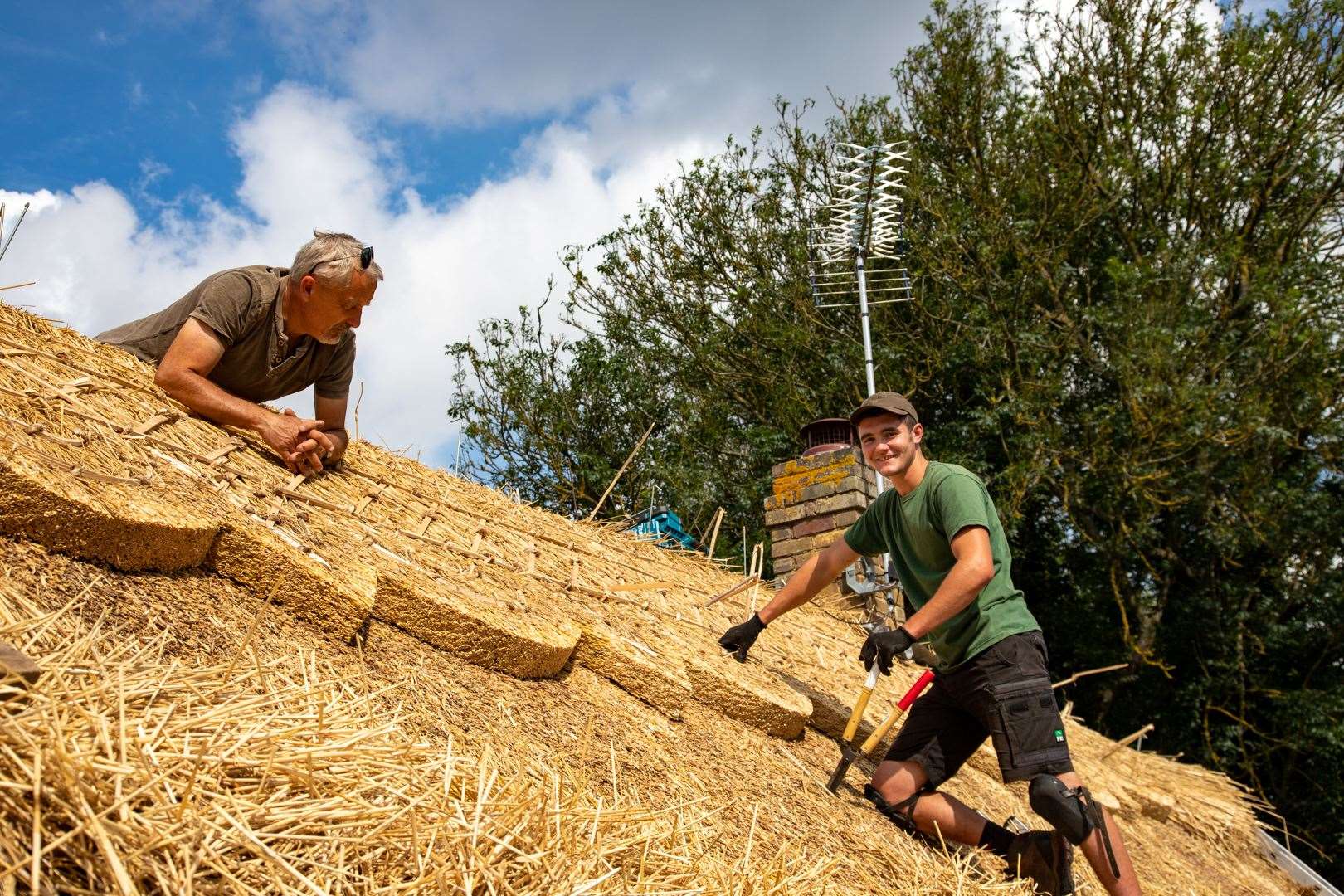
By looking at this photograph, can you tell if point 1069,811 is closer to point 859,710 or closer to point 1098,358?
point 859,710

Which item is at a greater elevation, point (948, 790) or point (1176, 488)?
point (1176, 488)

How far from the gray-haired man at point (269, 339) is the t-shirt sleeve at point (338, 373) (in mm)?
13

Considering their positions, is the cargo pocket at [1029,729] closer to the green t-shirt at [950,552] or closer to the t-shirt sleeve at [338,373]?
the green t-shirt at [950,552]

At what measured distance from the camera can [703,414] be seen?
1392 cm

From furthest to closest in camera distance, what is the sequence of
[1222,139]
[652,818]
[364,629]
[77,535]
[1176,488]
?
[1222,139] < [1176,488] < [364,629] < [652,818] < [77,535]

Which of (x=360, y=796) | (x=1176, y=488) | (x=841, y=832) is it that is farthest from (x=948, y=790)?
(x=1176, y=488)

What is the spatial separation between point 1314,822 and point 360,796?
13581 mm

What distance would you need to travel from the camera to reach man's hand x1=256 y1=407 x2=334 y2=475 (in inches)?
117

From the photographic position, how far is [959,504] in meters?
3.27

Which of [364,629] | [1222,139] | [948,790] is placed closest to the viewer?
[364,629]

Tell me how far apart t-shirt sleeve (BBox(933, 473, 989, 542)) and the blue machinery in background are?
2.66 meters

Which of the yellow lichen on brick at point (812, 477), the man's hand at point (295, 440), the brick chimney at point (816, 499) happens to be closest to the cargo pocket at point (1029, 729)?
the man's hand at point (295, 440)

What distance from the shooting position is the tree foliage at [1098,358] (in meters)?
11.6

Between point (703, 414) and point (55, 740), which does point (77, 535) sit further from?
point (703, 414)
